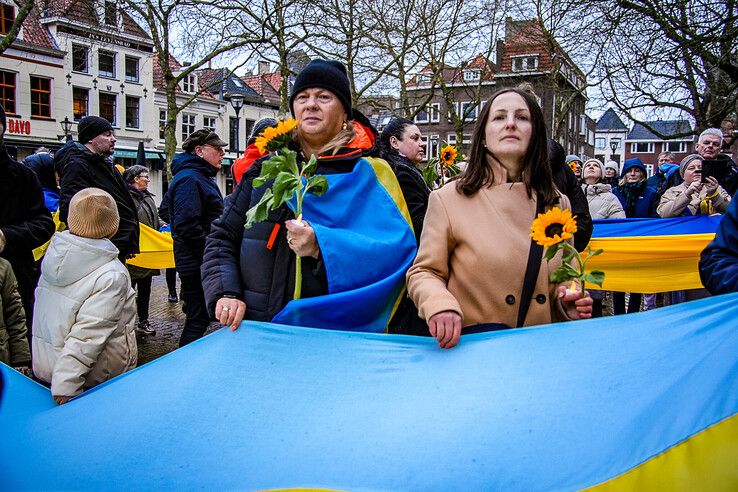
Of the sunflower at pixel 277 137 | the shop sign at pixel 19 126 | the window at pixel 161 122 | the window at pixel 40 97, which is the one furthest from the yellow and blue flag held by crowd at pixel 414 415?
the window at pixel 161 122

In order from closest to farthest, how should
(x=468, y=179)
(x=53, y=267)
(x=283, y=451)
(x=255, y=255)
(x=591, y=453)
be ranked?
(x=591, y=453) → (x=283, y=451) → (x=468, y=179) → (x=255, y=255) → (x=53, y=267)

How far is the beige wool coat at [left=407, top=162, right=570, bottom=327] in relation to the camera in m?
2.60

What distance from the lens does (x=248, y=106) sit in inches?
1981

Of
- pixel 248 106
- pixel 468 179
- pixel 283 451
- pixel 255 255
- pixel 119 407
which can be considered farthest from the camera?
pixel 248 106

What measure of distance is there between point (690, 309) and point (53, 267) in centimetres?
298

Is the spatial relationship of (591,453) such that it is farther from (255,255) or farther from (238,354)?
(255,255)

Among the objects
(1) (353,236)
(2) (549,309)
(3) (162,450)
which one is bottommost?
(3) (162,450)

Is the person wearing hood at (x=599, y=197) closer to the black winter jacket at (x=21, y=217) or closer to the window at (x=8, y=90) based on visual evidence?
the black winter jacket at (x=21, y=217)

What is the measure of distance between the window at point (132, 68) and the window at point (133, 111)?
47.8 inches

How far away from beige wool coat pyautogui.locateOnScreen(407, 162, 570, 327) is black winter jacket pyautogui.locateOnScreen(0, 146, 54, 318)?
2.72 m

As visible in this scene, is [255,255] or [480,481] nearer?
[480,481]

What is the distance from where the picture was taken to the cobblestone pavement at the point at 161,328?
23.9 ft

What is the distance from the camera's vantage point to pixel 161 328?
8594 mm

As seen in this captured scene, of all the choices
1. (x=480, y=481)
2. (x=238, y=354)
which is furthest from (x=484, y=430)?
(x=238, y=354)
